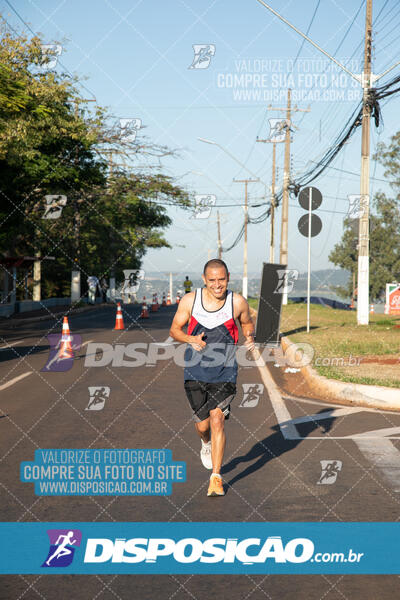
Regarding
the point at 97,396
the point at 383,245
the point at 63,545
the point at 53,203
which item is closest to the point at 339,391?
the point at 97,396

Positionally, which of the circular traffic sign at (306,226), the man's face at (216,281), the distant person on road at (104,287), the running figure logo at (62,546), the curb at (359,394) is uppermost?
the circular traffic sign at (306,226)

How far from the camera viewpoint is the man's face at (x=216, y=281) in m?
6.23

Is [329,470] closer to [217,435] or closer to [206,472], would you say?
[206,472]

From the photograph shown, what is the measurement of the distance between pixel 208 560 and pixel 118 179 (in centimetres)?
4022

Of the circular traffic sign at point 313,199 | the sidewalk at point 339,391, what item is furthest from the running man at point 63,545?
the circular traffic sign at point 313,199

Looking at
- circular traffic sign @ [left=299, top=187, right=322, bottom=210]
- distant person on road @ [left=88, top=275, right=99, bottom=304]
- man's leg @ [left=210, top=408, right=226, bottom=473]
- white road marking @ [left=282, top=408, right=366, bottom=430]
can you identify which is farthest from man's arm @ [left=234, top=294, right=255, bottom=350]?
distant person on road @ [left=88, top=275, right=99, bottom=304]

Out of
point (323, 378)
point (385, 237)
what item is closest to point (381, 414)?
point (323, 378)

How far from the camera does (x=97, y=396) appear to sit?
37.1 feet

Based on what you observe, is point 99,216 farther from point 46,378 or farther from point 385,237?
point 385,237

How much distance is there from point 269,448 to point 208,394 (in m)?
1.76

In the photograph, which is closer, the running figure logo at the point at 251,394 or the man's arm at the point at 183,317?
the man's arm at the point at 183,317

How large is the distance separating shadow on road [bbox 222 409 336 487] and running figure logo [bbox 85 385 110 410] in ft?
8.79

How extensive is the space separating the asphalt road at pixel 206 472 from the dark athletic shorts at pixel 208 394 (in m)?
0.67

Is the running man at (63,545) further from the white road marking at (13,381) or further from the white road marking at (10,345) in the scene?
the white road marking at (10,345)
